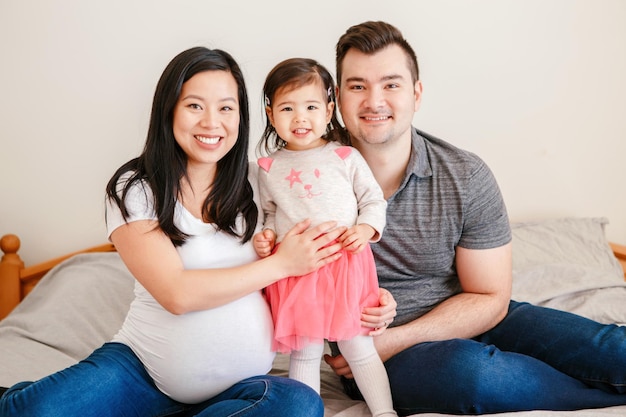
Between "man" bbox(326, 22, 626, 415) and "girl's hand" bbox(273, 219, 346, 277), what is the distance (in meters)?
0.29

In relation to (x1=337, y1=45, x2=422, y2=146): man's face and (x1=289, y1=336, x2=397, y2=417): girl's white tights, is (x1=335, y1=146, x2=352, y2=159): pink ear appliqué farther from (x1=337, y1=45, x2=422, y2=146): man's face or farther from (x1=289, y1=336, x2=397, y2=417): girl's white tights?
(x1=289, y1=336, x2=397, y2=417): girl's white tights

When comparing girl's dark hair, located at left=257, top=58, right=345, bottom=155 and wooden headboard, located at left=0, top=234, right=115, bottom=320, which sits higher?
girl's dark hair, located at left=257, top=58, right=345, bottom=155

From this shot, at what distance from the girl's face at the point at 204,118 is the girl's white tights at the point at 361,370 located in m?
0.48

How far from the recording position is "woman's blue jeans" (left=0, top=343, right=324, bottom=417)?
4.41ft

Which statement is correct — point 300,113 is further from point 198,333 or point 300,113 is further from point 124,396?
point 124,396

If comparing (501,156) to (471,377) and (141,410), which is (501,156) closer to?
(471,377)

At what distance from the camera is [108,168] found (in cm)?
258

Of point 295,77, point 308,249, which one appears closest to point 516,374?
point 308,249

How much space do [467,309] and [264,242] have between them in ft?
1.86

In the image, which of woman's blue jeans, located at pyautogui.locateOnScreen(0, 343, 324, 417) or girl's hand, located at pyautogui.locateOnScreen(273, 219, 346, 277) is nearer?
woman's blue jeans, located at pyautogui.locateOnScreen(0, 343, 324, 417)

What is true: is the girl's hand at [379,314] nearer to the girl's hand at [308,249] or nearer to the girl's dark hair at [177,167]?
the girl's hand at [308,249]

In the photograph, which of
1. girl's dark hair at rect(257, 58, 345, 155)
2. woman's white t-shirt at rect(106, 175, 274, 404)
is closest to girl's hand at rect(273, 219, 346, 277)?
woman's white t-shirt at rect(106, 175, 274, 404)

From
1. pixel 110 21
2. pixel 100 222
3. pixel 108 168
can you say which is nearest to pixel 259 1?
pixel 110 21

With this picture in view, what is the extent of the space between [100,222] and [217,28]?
2.73ft
